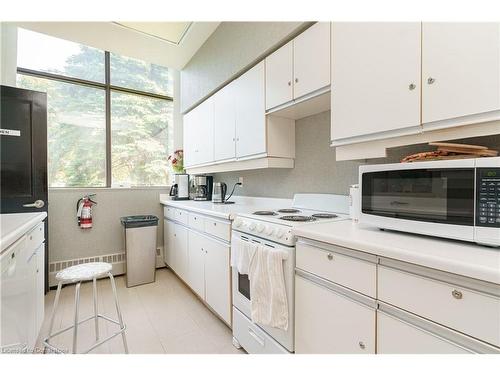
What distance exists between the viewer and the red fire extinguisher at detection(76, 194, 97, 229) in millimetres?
2891

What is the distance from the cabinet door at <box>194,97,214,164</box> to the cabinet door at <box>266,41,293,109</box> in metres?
1.00

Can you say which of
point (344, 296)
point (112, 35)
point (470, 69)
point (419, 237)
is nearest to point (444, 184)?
point (419, 237)

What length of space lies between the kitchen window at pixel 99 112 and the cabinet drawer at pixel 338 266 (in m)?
2.98

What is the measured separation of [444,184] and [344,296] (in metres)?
0.60

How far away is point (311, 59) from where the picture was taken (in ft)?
4.90

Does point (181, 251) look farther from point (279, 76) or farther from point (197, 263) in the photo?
point (279, 76)

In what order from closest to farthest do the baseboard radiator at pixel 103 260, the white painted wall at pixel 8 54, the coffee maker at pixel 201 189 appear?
the white painted wall at pixel 8 54 → the baseboard radiator at pixel 103 260 → the coffee maker at pixel 201 189

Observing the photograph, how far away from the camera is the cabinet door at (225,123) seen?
230cm

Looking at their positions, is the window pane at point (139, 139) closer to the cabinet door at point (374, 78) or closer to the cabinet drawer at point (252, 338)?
the cabinet drawer at point (252, 338)

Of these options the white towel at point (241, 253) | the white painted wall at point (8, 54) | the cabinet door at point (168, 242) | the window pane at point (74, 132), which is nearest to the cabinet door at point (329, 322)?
the white towel at point (241, 253)

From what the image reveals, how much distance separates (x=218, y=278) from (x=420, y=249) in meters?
1.49

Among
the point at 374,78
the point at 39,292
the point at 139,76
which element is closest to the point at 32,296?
the point at 39,292

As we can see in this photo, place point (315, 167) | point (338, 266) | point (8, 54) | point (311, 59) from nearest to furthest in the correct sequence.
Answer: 1. point (338, 266)
2. point (311, 59)
3. point (315, 167)
4. point (8, 54)

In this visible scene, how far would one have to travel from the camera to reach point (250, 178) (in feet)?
8.68
